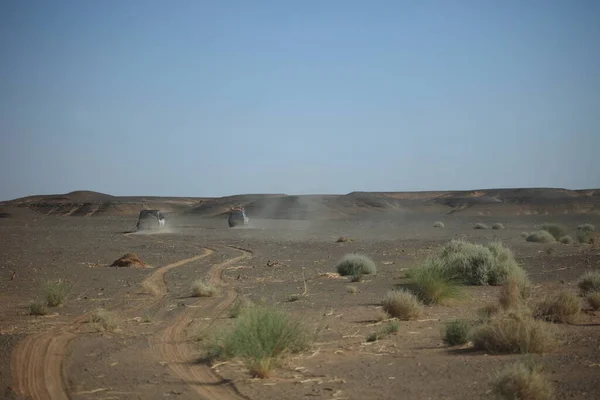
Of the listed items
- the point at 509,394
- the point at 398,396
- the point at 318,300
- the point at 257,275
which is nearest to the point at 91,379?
the point at 398,396

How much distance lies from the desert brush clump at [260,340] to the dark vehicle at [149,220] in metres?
52.4

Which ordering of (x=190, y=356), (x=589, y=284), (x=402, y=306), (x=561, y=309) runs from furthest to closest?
(x=589, y=284) < (x=402, y=306) < (x=561, y=309) < (x=190, y=356)

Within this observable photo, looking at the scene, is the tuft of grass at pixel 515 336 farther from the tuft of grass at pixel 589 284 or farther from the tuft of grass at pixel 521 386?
the tuft of grass at pixel 589 284

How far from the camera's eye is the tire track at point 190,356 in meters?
9.01

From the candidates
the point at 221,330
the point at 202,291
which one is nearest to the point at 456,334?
the point at 221,330

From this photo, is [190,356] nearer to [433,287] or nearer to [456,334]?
[456,334]

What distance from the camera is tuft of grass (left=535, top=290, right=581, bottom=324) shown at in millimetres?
13508

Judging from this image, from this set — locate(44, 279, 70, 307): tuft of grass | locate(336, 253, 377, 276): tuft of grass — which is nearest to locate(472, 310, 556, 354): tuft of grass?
locate(44, 279, 70, 307): tuft of grass

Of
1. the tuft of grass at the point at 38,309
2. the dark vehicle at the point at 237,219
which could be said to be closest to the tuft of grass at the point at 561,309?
the tuft of grass at the point at 38,309

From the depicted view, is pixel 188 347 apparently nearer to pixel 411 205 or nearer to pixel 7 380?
pixel 7 380

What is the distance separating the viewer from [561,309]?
13562 millimetres

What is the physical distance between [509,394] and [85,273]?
20481 mm

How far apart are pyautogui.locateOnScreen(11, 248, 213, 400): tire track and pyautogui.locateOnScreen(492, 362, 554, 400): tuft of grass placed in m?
5.35

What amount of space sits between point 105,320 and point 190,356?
363 cm
